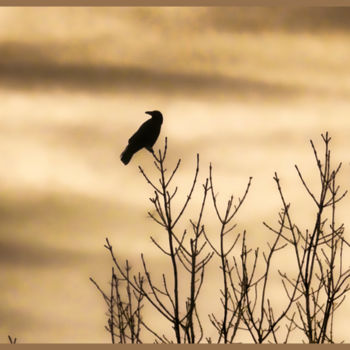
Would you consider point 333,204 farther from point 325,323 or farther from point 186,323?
point 186,323

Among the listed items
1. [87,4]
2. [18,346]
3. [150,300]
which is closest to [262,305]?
[150,300]

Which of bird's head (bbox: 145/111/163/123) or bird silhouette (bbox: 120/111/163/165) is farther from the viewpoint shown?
bird's head (bbox: 145/111/163/123)

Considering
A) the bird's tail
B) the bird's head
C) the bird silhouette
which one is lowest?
the bird's tail

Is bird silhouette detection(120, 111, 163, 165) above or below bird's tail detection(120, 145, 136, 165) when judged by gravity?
above

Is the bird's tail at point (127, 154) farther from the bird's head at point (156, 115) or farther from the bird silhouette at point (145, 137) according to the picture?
the bird's head at point (156, 115)

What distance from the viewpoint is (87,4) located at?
8.03 m

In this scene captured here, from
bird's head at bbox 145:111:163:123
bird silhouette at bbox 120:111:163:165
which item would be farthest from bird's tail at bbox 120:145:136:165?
bird's head at bbox 145:111:163:123

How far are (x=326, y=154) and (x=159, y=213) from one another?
159 centimetres

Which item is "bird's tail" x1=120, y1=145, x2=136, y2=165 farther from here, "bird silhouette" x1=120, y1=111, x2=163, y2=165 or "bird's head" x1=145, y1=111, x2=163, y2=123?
"bird's head" x1=145, y1=111, x2=163, y2=123

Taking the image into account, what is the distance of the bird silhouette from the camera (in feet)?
39.9

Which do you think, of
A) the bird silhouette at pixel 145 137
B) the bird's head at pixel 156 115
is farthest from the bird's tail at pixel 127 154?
the bird's head at pixel 156 115

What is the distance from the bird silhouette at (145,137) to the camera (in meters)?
12.1

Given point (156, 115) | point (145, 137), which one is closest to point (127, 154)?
point (145, 137)

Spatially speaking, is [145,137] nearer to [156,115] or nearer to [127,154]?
[127,154]
